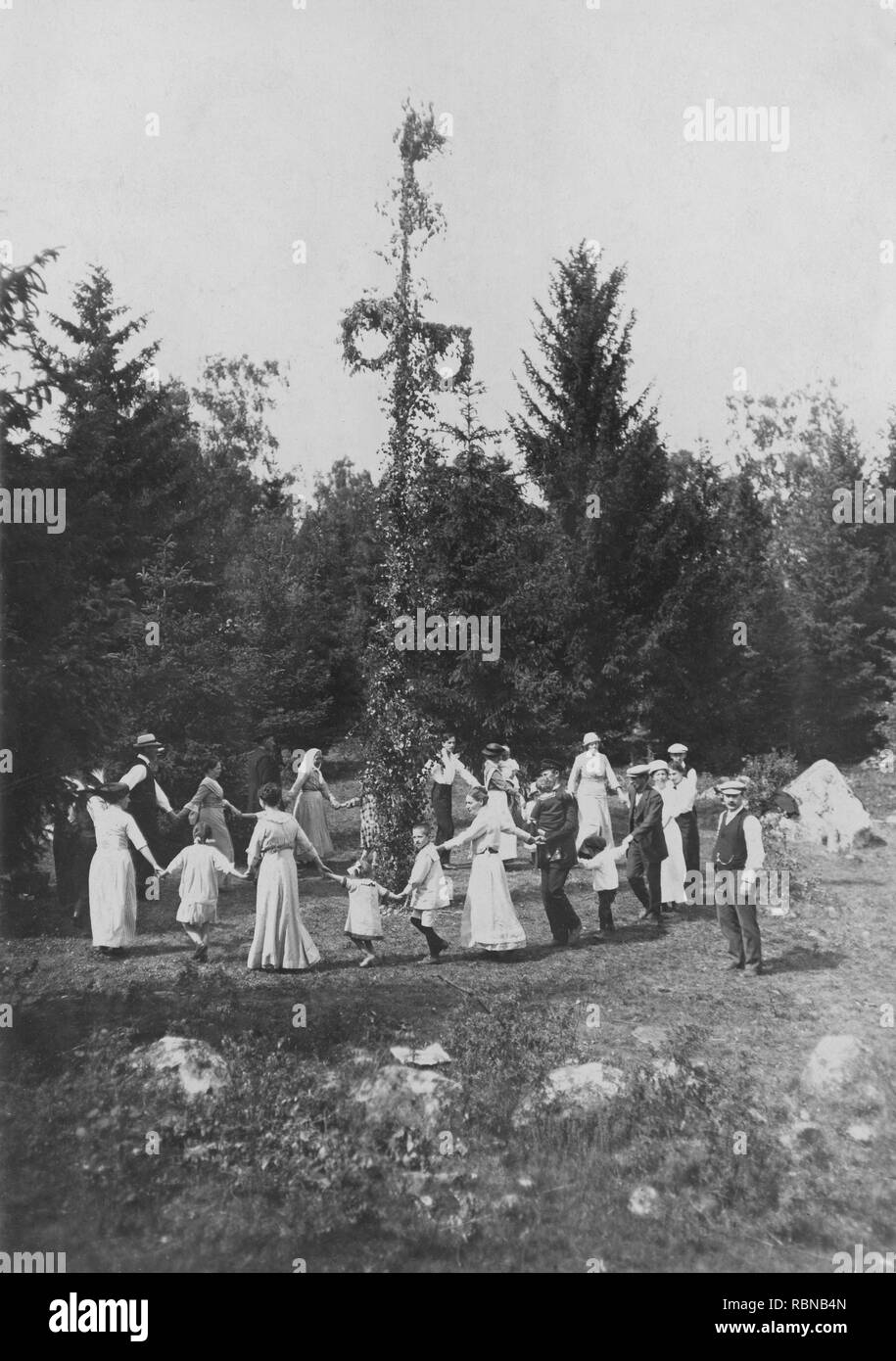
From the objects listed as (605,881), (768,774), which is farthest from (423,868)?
(768,774)

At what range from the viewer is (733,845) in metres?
10.0

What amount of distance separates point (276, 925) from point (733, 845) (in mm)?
4477

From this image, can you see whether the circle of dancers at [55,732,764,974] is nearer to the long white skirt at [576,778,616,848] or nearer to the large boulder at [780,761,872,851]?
the long white skirt at [576,778,616,848]

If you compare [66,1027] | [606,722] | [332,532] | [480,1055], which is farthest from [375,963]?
[332,532]

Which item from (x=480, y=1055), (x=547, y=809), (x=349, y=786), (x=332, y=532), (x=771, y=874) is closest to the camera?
(x=480, y=1055)

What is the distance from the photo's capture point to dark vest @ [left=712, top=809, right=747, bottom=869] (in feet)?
32.7

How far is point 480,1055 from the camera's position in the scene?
838cm

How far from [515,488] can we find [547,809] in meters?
7.96

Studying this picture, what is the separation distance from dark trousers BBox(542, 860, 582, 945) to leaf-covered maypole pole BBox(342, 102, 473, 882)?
7.09ft

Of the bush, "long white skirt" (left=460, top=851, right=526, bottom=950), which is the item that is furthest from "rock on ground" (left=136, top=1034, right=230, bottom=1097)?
the bush

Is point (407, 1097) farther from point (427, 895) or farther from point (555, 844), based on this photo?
point (555, 844)

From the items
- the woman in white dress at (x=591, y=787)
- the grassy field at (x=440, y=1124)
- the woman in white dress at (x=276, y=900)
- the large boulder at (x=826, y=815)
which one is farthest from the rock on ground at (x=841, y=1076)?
the large boulder at (x=826, y=815)
